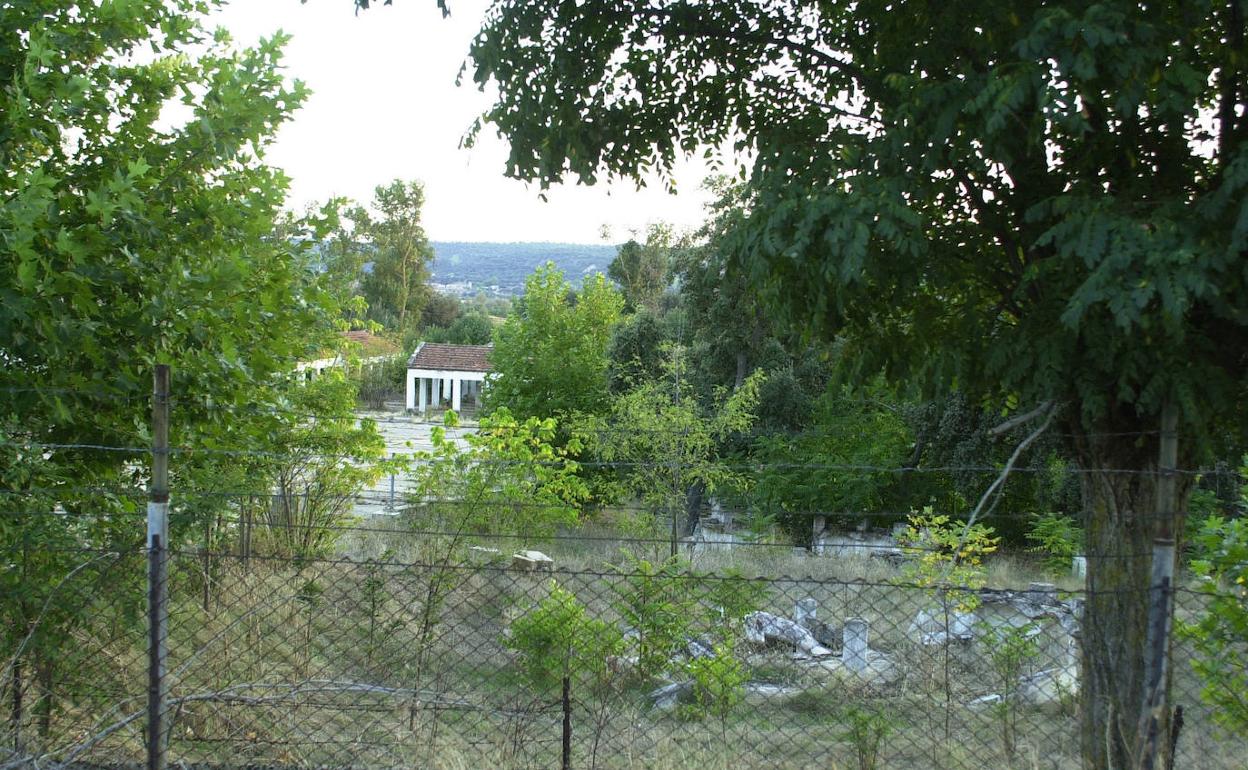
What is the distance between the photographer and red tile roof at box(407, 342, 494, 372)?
4834 cm

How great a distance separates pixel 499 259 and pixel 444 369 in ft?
264

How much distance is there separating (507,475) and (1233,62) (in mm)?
9422

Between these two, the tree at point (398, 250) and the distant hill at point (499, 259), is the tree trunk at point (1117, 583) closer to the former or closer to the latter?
the tree at point (398, 250)

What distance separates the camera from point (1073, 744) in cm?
520

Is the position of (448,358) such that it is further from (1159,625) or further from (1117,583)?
(1159,625)

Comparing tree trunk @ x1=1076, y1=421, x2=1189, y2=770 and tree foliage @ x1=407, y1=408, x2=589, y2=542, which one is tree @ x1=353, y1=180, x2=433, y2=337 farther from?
tree trunk @ x1=1076, y1=421, x2=1189, y2=770

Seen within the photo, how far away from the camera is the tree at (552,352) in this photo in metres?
24.7

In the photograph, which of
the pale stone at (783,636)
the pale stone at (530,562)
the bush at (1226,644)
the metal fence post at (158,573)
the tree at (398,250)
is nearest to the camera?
the metal fence post at (158,573)

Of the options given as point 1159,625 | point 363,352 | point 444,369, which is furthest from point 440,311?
point 1159,625

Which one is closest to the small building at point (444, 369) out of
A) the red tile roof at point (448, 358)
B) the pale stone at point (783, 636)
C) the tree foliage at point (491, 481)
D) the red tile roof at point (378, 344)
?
the red tile roof at point (448, 358)

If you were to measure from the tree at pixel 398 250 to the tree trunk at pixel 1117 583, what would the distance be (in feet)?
175

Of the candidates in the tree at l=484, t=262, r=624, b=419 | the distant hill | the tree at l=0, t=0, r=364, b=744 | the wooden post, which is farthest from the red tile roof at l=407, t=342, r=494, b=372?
the distant hill

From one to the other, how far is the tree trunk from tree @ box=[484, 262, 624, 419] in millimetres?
19394

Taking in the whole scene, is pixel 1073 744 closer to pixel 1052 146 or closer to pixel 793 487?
pixel 1052 146
